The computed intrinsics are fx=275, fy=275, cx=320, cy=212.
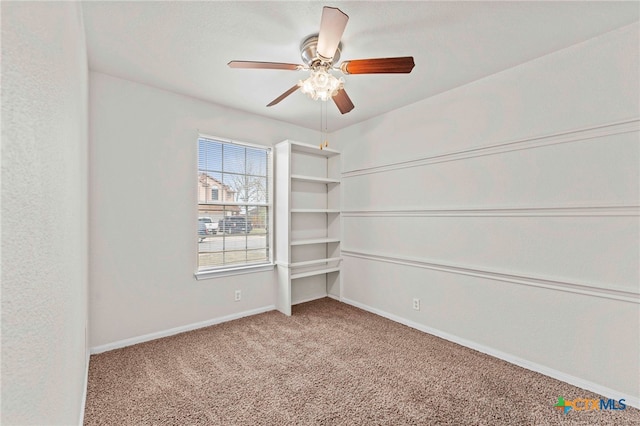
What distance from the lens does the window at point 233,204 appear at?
10.6ft

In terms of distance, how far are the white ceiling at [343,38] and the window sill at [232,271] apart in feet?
6.59

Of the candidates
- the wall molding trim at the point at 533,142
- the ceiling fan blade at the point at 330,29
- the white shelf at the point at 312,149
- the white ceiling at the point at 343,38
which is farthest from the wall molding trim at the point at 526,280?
the ceiling fan blade at the point at 330,29

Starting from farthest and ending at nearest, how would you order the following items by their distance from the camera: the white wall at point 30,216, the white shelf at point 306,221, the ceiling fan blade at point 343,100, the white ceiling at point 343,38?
the white shelf at point 306,221
the ceiling fan blade at point 343,100
the white ceiling at point 343,38
the white wall at point 30,216

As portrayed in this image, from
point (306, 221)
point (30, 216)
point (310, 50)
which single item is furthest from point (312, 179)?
point (30, 216)

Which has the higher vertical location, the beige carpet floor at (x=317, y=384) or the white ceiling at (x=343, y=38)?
the white ceiling at (x=343, y=38)

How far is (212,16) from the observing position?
184 cm

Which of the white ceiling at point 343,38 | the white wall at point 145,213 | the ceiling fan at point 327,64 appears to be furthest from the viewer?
the white wall at point 145,213

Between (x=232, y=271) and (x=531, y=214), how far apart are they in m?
3.12

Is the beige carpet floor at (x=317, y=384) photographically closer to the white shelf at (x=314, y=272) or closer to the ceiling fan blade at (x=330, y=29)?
the white shelf at (x=314, y=272)

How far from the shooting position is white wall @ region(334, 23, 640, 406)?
1.97 metres

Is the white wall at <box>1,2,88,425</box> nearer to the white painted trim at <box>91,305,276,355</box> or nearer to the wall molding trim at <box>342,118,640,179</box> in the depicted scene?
the white painted trim at <box>91,305,276,355</box>

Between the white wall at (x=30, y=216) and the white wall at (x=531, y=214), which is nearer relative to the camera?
the white wall at (x=30, y=216)

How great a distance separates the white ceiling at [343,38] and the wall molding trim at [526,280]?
1.86 m

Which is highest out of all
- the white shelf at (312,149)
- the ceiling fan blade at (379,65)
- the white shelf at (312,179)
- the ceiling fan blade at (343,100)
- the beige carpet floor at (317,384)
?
the ceiling fan blade at (379,65)
